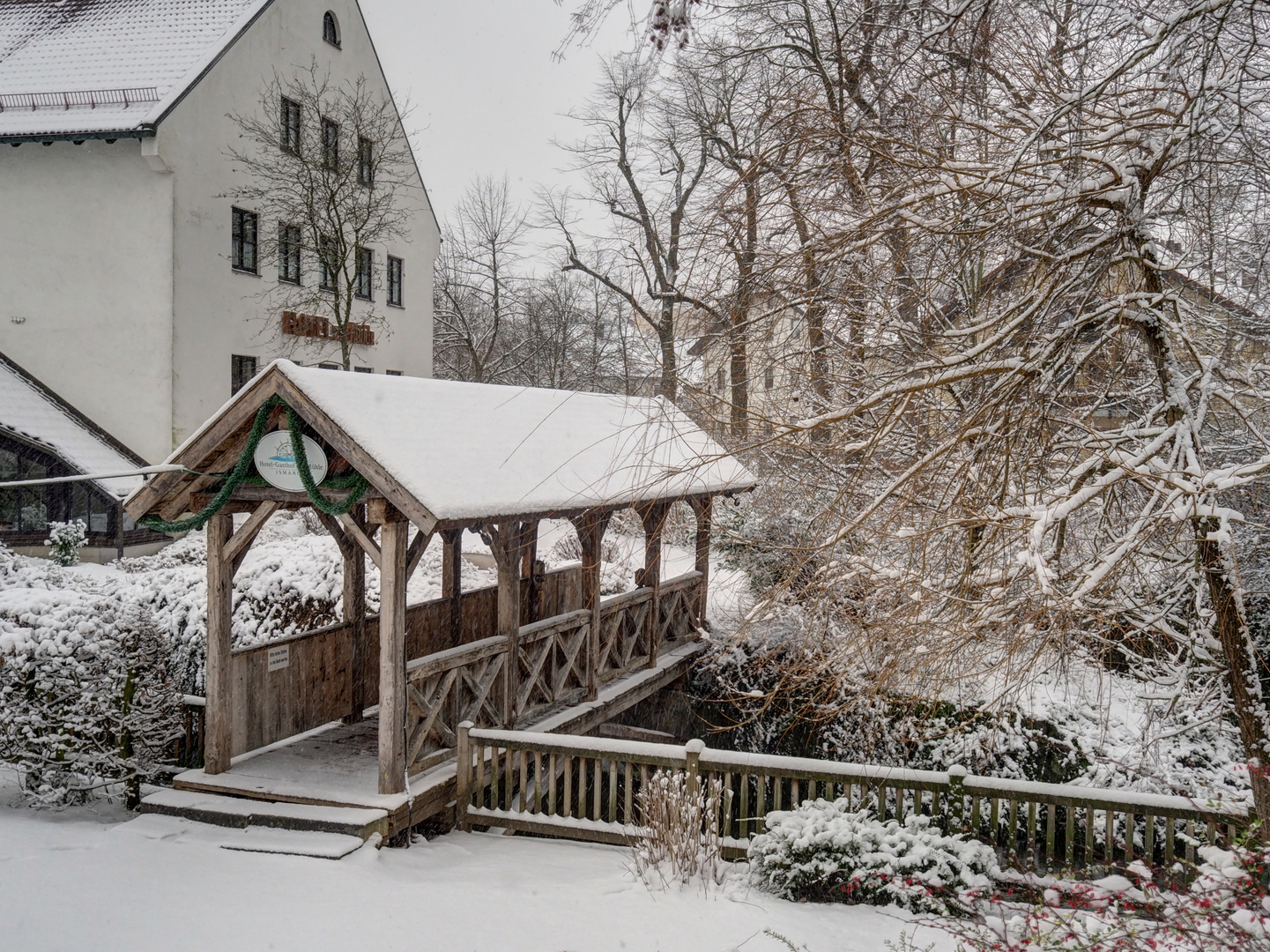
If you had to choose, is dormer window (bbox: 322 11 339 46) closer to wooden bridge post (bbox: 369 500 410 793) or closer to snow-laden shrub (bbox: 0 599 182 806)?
snow-laden shrub (bbox: 0 599 182 806)

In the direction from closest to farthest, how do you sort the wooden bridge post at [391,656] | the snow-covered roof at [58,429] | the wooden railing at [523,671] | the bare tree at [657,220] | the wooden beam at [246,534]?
the bare tree at [657,220] < the wooden bridge post at [391,656] < the wooden beam at [246,534] < the wooden railing at [523,671] < the snow-covered roof at [58,429]

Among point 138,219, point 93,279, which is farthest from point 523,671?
point 93,279


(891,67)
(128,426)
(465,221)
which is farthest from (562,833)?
(465,221)

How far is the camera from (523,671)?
1019 cm

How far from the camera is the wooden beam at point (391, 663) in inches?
291

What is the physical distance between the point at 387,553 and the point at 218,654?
1891 millimetres

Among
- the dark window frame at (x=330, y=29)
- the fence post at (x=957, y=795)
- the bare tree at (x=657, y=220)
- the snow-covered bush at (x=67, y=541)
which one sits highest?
the dark window frame at (x=330, y=29)

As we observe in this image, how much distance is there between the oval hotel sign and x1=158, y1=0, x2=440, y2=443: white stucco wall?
1373cm

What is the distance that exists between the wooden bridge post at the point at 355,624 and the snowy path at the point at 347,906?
2772 mm

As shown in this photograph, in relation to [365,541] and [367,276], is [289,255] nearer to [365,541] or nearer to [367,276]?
[367,276]

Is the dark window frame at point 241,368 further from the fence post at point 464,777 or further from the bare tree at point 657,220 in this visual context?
the fence post at point 464,777

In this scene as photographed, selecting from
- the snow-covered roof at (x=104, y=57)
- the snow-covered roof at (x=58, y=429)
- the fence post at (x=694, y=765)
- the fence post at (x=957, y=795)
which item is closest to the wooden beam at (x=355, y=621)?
the fence post at (x=694, y=765)

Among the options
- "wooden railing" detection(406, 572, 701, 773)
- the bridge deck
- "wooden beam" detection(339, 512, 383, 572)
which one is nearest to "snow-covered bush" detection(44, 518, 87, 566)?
the bridge deck

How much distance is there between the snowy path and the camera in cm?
558
